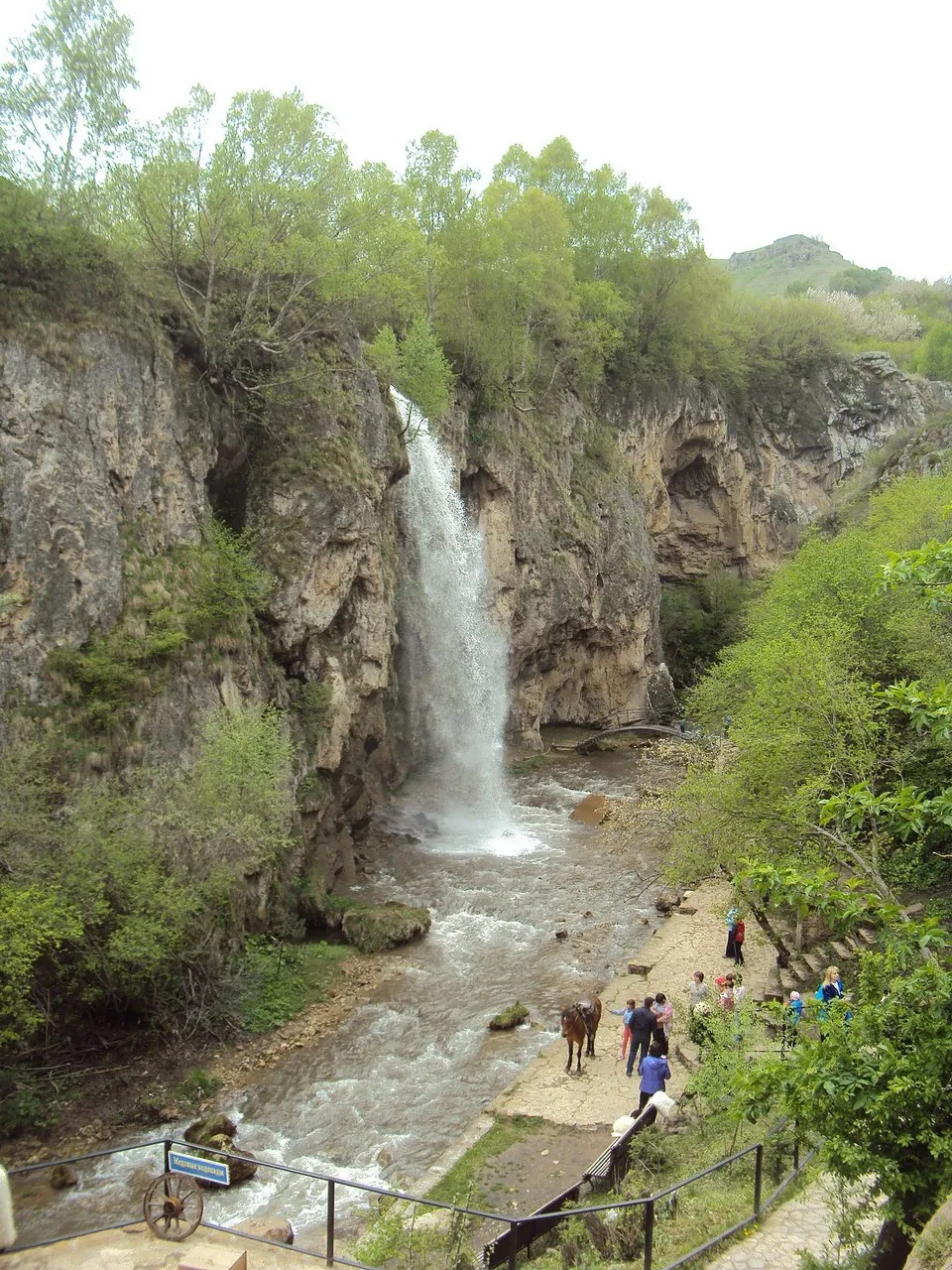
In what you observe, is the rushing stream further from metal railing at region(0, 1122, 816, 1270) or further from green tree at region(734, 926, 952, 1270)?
green tree at region(734, 926, 952, 1270)

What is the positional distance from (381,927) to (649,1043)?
816cm

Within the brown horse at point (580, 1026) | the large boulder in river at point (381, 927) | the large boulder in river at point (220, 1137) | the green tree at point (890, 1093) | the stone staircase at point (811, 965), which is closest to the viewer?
the green tree at point (890, 1093)

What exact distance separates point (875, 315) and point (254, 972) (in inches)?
3126

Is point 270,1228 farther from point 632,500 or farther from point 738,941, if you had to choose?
point 632,500

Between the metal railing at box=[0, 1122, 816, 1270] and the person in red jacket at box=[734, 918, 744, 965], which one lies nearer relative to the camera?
the metal railing at box=[0, 1122, 816, 1270]

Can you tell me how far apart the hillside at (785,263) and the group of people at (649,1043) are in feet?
440

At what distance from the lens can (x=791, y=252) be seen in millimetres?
148250

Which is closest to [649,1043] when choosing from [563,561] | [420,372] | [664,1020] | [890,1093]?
[664,1020]

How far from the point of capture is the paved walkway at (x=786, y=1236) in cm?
812

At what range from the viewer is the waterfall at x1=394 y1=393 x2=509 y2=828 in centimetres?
3375

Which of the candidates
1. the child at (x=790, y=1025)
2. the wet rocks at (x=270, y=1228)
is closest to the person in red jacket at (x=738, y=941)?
the child at (x=790, y=1025)

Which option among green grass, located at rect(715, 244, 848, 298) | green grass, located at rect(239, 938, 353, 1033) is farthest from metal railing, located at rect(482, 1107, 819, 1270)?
green grass, located at rect(715, 244, 848, 298)

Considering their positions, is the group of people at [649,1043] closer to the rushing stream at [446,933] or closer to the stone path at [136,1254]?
the rushing stream at [446,933]

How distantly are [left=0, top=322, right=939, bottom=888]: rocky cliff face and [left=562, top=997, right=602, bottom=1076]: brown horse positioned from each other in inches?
359
